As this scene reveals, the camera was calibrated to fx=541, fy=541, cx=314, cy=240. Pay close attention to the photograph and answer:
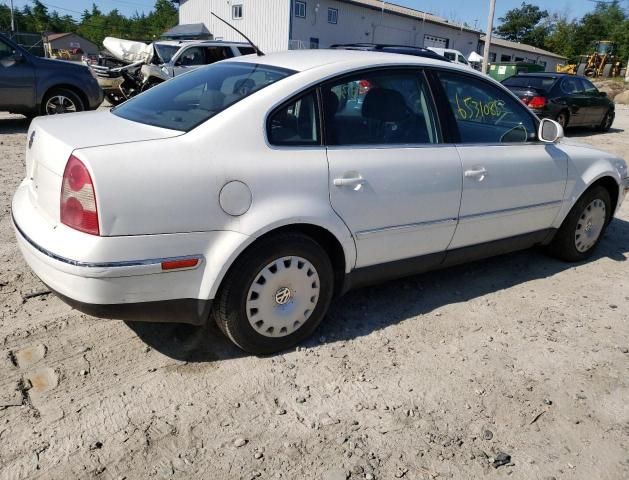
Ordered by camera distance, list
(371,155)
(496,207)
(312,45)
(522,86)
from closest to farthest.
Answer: (371,155), (496,207), (522,86), (312,45)

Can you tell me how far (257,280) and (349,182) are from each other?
2.46 ft

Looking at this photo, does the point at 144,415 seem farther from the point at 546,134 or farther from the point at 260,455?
the point at 546,134

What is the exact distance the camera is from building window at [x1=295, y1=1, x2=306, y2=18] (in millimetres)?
30281

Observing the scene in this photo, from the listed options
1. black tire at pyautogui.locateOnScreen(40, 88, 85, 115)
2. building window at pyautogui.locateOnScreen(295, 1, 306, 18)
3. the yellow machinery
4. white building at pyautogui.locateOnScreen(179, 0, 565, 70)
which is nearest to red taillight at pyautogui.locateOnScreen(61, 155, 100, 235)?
black tire at pyautogui.locateOnScreen(40, 88, 85, 115)

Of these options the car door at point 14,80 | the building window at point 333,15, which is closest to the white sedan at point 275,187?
the car door at point 14,80

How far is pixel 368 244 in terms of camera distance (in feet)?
10.6

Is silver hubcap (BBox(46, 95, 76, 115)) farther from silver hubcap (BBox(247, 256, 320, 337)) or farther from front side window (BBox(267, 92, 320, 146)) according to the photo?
silver hubcap (BBox(247, 256, 320, 337))

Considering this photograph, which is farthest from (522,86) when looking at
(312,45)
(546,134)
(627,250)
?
(312,45)

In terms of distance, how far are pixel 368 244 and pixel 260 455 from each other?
137cm

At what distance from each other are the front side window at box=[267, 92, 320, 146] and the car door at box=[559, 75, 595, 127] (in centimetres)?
1190

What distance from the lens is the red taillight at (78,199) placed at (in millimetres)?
2379

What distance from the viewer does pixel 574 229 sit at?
4.63 m

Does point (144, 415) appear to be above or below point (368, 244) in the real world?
below

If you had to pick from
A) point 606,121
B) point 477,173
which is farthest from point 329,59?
point 606,121
